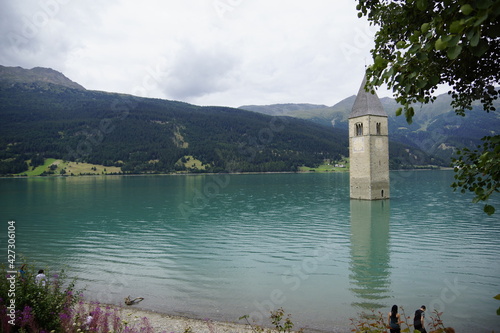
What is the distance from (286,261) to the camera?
68.9ft

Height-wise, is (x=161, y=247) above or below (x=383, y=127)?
below

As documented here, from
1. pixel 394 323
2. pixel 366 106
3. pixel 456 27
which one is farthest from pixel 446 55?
pixel 366 106

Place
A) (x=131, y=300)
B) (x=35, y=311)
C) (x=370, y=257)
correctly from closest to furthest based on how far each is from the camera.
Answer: (x=35, y=311), (x=131, y=300), (x=370, y=257)

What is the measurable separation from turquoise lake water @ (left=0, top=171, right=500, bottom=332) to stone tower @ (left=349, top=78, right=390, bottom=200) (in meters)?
10.9

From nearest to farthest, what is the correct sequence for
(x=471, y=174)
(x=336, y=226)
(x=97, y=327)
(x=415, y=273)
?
(x=471, y=174) → (x=97, y=327) → (x=415, y=273) → (x=336, y=226)

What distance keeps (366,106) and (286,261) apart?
1544 inches

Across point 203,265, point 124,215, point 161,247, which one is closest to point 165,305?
point 203,265

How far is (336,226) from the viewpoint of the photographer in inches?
1316

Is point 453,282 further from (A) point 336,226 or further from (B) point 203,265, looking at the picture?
(A) point 336,226

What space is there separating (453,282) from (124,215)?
37.3 m

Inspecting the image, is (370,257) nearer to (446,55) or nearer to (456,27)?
(446,55)

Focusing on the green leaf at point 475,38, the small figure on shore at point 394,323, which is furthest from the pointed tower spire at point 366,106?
the green leaf at point 475,38

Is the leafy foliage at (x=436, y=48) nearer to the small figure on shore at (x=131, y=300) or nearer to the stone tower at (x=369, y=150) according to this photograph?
the small figure on shore at (x=131, y=300)

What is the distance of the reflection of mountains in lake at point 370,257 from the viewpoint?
15353 millimetres
